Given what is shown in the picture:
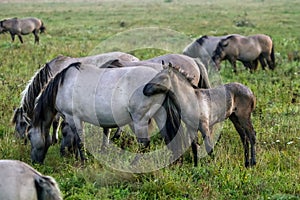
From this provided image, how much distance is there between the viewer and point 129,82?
6633 mm

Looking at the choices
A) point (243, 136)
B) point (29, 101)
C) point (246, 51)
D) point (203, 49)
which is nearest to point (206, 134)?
point (243, 136)

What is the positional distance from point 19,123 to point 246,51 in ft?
29.1

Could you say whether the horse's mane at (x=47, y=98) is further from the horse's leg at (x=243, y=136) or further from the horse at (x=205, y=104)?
the horse's leg at (x=243, y=136)

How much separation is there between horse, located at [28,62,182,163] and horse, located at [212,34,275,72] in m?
8.27

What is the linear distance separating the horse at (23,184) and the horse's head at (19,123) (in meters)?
3.92

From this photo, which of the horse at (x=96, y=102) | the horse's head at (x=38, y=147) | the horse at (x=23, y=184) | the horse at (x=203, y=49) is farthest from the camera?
the horse at (x=203, y=49)

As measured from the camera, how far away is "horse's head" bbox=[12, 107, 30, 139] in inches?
307

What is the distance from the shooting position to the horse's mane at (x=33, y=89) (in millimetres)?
7348

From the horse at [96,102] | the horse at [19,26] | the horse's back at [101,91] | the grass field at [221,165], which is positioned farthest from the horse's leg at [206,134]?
the horse at [19,26]

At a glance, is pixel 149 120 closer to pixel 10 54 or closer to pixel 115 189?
pixel 115 189

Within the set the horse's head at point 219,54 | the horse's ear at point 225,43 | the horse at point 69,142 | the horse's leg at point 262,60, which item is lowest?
the horse's leg at point 262,60

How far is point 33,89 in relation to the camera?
738 centimetres

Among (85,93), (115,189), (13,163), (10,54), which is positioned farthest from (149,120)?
(10,54)

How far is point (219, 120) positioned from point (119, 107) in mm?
1341
